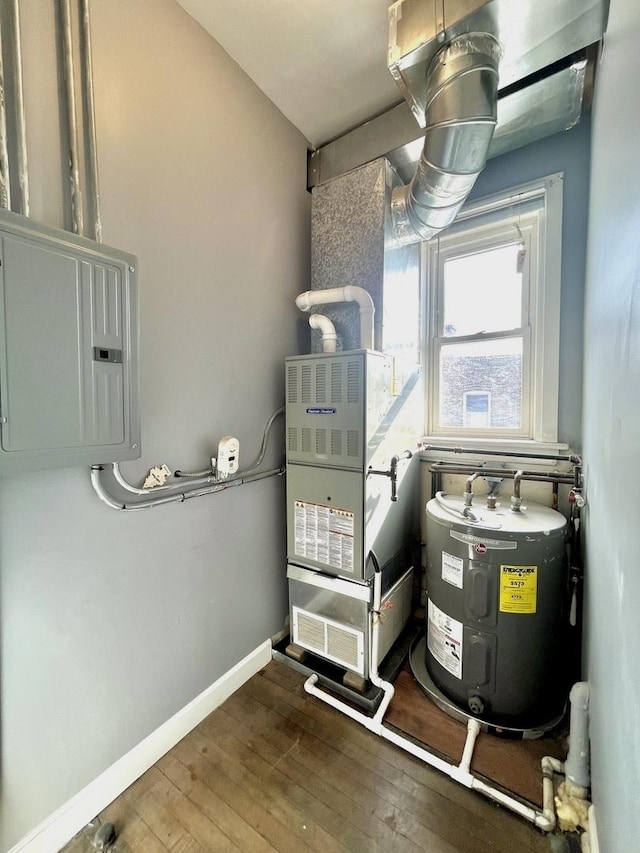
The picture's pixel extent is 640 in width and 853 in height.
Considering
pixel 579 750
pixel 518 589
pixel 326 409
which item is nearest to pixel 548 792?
pixel 579 750

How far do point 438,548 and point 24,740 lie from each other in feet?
5.44

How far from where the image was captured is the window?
182cm

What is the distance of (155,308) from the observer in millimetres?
1324

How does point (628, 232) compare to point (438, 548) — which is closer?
point (628, 232)

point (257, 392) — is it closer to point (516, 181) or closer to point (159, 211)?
point (159, 211)

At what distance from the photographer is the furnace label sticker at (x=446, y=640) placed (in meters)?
1.50

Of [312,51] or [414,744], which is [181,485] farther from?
[312,51]

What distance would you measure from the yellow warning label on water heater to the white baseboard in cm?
134

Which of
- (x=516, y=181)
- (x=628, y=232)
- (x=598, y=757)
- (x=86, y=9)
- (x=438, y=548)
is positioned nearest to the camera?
(x=628, y=232)

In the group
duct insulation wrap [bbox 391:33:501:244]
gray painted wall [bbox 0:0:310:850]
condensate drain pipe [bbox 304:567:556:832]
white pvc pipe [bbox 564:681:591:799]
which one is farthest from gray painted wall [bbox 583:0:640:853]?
gray painted wall [bbox 0:0:310:850]

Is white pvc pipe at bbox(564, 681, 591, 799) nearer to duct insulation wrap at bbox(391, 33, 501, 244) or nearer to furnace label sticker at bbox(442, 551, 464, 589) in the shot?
furnace label sticker at bbox(442, 551, 464, 589)

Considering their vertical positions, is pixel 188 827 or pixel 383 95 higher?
pixel 383 95

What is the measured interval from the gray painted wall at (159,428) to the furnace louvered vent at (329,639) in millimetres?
198

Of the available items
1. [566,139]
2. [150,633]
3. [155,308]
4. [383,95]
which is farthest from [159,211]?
[566,139]
